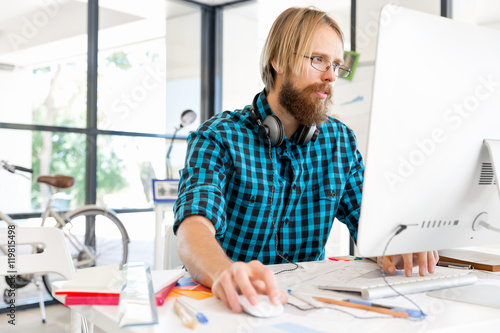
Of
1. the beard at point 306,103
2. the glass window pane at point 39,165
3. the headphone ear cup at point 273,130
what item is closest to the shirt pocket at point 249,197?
the headphone ear cup at point 273,130

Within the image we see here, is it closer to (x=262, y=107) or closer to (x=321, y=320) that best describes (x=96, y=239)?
(x=262, y=107)

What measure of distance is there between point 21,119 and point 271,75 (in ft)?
8.08

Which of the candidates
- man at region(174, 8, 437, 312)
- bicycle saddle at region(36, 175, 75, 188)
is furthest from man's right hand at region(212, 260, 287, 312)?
bicycle saddle at region(36, 175, 75, 188)

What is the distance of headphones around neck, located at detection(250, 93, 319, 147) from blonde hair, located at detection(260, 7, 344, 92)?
0.18 m

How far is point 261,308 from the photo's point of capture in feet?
2.29

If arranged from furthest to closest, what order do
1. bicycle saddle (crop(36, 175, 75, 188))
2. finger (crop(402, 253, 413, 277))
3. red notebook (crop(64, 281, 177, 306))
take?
1. bicycle saddle (crop(36, 175, 75, 188))
2. finger (crop(402, 253, 413, 277))
3. red notebook (crop(64, 281, 177, 306))

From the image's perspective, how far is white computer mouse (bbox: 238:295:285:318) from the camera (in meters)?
0.69

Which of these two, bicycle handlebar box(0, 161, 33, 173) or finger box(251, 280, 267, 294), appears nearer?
finger box(251, 280, 267, 294)

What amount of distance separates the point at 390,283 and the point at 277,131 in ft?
1.82

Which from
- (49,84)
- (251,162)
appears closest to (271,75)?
(251,162)

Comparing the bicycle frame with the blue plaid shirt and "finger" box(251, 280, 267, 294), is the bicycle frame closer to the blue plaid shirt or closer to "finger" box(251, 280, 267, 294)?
the blue plaid shirt

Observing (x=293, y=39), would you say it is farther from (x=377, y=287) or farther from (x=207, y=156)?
(x=377, y=287)

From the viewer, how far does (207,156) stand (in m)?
1.26

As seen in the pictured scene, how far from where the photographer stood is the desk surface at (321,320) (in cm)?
65
